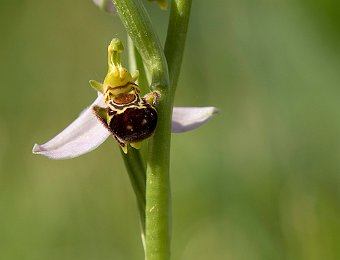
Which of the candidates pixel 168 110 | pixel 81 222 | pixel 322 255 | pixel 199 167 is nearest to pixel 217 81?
pixel 199 167

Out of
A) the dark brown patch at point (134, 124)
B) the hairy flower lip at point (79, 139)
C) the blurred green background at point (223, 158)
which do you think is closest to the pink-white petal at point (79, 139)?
the hairy flower lip at point (79, 139)

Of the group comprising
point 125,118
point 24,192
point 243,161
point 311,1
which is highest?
point 125,118

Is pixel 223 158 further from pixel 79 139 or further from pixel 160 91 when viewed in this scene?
pixel 160 91

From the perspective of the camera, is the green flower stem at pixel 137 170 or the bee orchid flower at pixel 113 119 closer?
the bee orchid flower at pixel 113 119

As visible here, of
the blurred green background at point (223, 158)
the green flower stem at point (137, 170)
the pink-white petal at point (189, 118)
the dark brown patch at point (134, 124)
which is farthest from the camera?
the blurred green background at point (223, 158)

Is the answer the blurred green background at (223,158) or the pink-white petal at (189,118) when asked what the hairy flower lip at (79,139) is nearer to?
the pink-white petal at (189,118)

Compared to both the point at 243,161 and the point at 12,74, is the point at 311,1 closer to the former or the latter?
the point at 243,161

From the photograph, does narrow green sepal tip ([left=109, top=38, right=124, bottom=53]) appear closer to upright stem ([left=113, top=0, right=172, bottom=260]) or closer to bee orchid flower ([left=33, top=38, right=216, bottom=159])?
bee orchid flower ([left=33, top=38, right=216, bottom=159])
